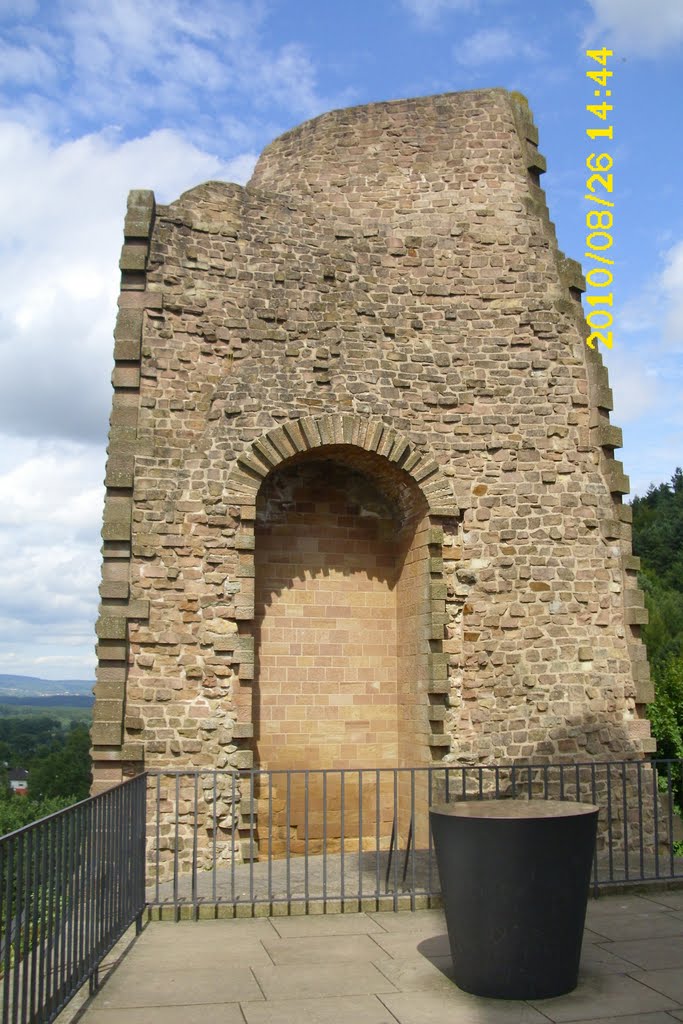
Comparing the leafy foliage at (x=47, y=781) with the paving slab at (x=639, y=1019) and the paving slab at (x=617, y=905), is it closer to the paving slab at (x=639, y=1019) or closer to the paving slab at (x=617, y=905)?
the paving slab at (x=617, y=905)

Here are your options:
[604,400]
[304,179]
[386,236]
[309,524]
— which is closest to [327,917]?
[309,524]

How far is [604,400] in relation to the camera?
1239 cm

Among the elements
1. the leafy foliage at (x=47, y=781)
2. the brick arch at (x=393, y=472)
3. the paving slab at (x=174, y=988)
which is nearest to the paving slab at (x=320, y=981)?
the paving slab at (x=174, y=988)

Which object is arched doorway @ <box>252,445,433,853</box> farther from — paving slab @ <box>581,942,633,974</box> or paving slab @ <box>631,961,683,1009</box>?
paving slab @ <box>631,961,683,1009</box>

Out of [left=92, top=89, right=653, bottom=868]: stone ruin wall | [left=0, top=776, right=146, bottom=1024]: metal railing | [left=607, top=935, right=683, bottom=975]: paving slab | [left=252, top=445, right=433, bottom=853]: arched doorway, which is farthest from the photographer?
[left=252, top=445, right=433, bottom=853]: arched doorway

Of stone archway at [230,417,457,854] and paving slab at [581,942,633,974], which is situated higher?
stone archway at [230,417,457,854]

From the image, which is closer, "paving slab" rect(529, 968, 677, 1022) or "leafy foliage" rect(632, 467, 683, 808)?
"paving slab" rect(529, 968, 677, 1022)

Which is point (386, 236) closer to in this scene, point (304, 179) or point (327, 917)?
point (304, 179)

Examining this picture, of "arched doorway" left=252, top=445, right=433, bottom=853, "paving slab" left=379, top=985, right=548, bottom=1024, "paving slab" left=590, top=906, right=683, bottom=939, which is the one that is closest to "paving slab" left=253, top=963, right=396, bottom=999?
"paving slab" left=379, top=985, right=548, bottom=1024

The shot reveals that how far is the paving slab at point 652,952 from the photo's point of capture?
21.6ft

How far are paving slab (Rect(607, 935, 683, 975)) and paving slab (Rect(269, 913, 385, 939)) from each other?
1845 millimetres

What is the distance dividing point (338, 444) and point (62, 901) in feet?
23.7

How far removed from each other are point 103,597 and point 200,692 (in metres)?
1.56

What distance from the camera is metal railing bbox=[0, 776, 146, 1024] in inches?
181
